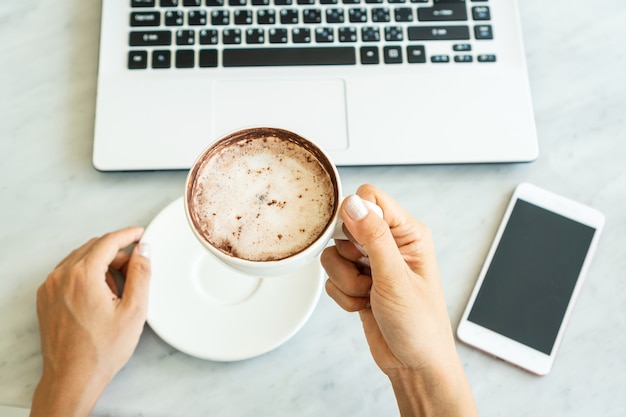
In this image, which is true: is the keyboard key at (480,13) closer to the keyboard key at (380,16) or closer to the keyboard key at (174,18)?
the keyboard key at (380,16)

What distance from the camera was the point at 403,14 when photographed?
0.78m

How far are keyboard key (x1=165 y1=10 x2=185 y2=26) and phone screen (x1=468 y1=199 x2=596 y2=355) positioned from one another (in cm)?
54

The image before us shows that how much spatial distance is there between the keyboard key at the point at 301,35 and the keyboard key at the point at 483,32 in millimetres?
242

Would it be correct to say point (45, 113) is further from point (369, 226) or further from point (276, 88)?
point (369, 226)

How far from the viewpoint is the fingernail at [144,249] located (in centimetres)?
69

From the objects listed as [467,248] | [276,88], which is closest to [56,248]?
[276,88]

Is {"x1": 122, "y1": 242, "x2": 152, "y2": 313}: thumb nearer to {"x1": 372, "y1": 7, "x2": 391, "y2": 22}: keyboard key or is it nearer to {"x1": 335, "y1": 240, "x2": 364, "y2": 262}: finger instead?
{"x1": 335, "y1": 240, "x2": 364, "y2": 262}: finger

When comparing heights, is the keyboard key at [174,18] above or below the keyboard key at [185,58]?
above

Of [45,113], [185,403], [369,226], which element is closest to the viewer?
[369,226]

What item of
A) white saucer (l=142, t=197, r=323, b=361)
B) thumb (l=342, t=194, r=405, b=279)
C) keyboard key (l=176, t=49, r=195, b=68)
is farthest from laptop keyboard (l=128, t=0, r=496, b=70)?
thumb (l=342, t=194, r=405, b=279)

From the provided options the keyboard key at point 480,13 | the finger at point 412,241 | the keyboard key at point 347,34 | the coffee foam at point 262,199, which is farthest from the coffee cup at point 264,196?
the keyboard key at point 480,13

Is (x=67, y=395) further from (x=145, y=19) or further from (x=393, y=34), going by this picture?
(x=393, y=34)

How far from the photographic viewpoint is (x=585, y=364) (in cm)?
71

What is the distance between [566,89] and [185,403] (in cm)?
71
